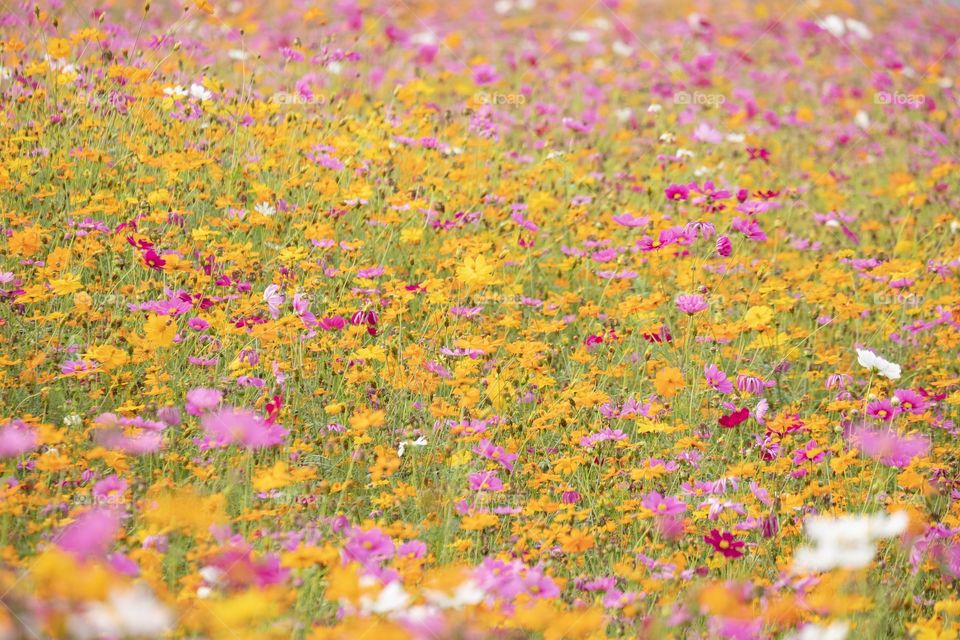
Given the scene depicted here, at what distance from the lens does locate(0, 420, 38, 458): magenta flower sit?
2.04 metres

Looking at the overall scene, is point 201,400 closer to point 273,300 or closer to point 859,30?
point 273,300

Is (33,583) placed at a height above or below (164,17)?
above

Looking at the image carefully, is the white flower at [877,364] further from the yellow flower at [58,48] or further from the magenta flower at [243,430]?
the yellow flower at [58,48]

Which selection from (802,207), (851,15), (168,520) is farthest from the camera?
(851,15)

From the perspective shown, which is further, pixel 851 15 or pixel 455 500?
pixel 851 15

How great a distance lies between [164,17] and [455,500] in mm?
7232

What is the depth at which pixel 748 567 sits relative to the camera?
2.37 meters

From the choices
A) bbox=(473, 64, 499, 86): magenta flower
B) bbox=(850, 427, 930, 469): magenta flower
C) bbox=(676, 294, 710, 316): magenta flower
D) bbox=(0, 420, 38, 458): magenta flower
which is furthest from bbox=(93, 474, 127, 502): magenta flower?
bbox=(473, 64, 499, 86): magenta flower

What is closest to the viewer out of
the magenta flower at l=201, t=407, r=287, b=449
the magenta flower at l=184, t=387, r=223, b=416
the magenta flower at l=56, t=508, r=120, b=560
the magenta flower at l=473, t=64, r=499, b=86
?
the magenta flower at l=56, t=508, r=120, b=560

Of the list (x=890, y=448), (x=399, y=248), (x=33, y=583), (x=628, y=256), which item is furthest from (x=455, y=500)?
(x=628, y=256)

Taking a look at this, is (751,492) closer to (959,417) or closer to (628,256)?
(959,417)

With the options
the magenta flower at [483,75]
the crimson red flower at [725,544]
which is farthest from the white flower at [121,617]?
the magenta flower at [483,75]

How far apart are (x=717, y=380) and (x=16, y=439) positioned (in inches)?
70.7

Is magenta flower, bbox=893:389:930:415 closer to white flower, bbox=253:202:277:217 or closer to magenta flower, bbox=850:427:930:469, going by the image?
magenta flower, bbox=850:427:930:469
